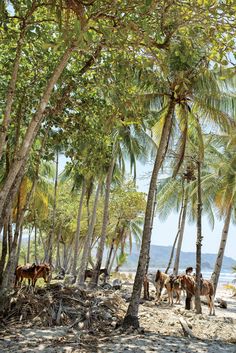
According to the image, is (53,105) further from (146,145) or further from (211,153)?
(211,153)

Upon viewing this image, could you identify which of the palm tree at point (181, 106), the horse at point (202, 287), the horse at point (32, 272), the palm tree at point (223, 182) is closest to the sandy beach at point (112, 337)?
the palm tree at point (181, 106)

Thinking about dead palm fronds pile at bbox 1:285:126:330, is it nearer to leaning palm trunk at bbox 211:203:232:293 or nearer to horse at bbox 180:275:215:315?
horse at bbox 180:275:215:315

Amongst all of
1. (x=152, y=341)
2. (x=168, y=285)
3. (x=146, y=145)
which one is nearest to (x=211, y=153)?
(x=146, y=145)

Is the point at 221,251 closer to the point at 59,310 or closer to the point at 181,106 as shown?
the point at 181,106

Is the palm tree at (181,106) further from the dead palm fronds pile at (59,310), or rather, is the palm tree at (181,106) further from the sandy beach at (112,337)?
the dead palm fronds pile at (59,310)

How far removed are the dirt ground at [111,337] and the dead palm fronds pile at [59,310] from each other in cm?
4

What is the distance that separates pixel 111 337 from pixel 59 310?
7.06 ft

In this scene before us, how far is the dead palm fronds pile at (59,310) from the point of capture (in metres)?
10.8

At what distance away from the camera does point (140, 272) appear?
37.1ft

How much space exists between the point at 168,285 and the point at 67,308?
7197mm

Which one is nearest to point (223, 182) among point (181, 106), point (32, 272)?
point (181, 106)

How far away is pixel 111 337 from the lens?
32.0 ft

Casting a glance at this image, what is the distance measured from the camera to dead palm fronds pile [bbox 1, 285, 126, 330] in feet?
35.3

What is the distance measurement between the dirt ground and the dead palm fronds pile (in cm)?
4
